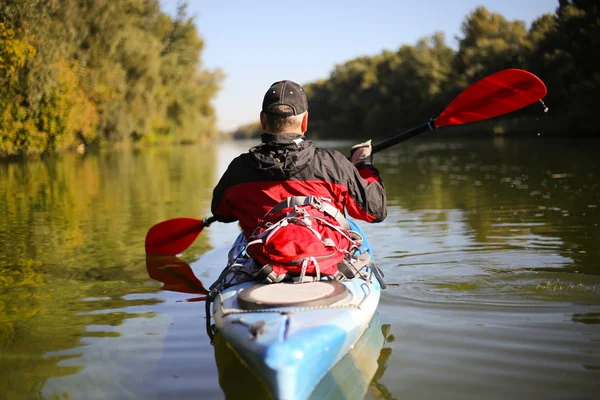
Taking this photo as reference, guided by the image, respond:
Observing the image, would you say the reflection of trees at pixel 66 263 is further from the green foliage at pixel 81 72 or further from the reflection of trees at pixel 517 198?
the green foliage at pixel 81 72

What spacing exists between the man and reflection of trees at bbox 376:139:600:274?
235 cm

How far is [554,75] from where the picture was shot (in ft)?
117

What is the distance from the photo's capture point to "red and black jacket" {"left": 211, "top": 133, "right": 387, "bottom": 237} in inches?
131

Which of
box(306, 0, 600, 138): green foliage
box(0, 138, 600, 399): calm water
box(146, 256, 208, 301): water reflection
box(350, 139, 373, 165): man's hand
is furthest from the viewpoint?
box(306, 0, 600, 138): green foliage

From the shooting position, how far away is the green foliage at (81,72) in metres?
18.5

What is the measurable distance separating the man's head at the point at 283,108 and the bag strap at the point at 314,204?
14.8 inches

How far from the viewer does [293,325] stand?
2559 mm

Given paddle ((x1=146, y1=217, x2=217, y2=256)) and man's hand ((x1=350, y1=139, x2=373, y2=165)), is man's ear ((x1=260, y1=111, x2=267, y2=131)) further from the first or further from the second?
paddle ((x1=146, y1=217, x2=217, y2=256))

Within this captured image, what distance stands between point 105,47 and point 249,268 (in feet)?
79.4

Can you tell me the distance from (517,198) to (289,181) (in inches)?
266

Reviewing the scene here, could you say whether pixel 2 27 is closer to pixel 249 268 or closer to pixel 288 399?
pixel 249 268

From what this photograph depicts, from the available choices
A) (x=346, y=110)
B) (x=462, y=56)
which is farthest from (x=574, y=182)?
(x=346, y=110)

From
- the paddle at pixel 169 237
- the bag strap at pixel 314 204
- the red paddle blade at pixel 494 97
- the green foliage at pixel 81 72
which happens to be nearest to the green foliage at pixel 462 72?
the green foliage at pixel 81 72

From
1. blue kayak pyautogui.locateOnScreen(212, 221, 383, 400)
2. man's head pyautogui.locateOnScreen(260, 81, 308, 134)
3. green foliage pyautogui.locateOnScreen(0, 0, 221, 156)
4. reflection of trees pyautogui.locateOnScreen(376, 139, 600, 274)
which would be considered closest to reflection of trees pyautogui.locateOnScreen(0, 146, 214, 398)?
blue kayak pyautogui.locateOnScreen(212, 221, 383, 400)
